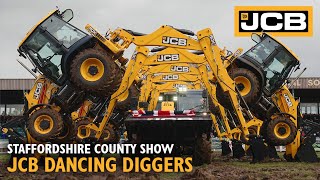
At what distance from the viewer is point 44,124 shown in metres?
17.4

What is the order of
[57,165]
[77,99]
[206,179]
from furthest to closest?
[77,99] → [57,165] → [206,179]

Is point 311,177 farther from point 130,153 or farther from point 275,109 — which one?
point 275,109

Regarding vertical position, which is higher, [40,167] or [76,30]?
[76,30]

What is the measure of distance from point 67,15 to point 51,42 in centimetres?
110

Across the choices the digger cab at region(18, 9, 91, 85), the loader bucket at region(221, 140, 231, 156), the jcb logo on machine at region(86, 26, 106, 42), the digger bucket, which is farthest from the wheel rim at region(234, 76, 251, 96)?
the loader bucket at region(221, 140, 231, 156)

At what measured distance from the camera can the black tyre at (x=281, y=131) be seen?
2107 centimetres

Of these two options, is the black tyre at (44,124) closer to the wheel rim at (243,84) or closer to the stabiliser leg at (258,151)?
the wheel rim at (243,84)

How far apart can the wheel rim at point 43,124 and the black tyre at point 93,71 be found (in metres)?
1.59

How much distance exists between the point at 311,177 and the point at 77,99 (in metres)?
8.05

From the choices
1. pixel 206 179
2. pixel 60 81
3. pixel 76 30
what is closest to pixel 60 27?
pixel 76 30

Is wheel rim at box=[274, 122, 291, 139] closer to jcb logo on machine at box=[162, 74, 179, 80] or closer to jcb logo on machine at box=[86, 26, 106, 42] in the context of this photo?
jcb logo on machine at box=[86, 26, 106, 42]

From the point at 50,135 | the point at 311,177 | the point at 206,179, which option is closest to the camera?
the point at 206,179

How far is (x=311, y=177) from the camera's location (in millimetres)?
13516

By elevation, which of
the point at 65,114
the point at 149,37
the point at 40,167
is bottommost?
the point at 40,167
